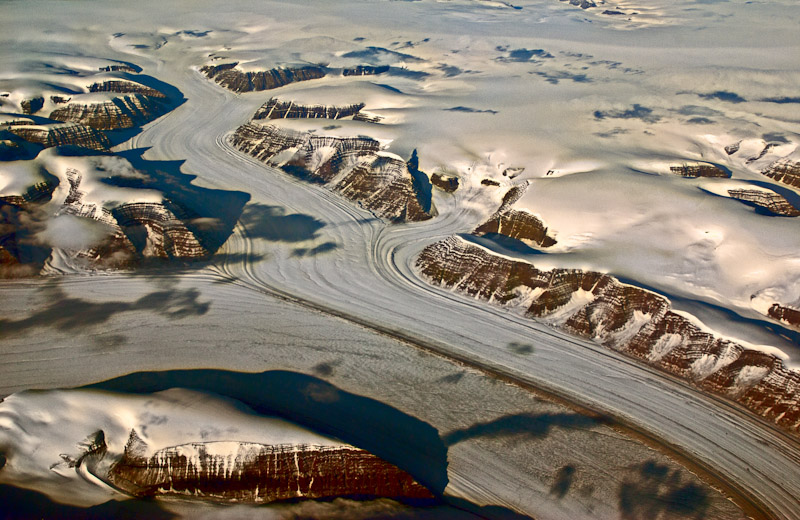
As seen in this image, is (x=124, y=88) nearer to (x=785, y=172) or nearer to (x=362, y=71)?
(x=362, y=71)

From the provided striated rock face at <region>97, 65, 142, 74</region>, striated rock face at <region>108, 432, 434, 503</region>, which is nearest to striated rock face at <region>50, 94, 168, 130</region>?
striated rock face at <region>97, 65, 142, 74</region>

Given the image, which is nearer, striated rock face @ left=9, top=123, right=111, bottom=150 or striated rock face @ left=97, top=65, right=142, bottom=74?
striated rock face @ left=9, top=123, right=111, bottom=150

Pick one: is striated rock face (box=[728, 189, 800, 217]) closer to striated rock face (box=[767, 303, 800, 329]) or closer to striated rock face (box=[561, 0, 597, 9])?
striated rock face (box=[767, 303, 800, 329])

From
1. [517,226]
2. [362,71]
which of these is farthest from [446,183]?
[362,71]

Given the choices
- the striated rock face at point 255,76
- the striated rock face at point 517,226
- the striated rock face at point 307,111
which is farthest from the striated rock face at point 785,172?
the striated rock face at point 255,76

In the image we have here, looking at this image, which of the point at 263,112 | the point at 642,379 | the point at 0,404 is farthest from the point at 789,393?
the point at 263,112
